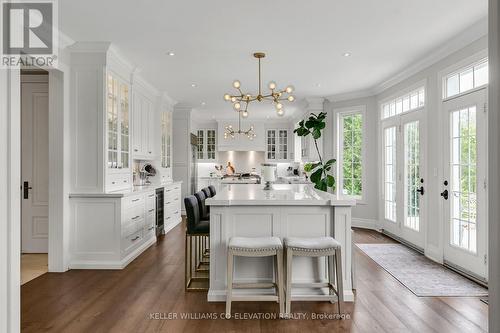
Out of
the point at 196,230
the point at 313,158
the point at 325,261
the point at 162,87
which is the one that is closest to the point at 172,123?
the point at 162,87

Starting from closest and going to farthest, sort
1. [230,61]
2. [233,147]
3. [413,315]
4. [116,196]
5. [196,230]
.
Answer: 1. [413,315]
2. [196,230]
3. [116,196]
4. [230,61]
5. [233,147]

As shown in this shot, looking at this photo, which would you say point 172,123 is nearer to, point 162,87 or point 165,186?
point 162,87

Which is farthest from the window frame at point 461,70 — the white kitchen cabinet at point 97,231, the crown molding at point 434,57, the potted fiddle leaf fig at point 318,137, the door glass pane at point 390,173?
the white kitchen cabinet at point 97,231

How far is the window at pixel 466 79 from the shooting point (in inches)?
141

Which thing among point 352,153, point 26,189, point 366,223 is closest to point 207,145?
point 352,153

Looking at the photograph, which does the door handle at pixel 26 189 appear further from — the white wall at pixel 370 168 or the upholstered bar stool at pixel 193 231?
the white wall at pixel 370 168

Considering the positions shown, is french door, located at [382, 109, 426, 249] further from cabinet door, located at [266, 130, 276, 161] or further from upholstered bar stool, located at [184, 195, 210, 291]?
cabinet door, located at [266, 130, 276, 161]

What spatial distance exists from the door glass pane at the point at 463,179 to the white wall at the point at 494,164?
10.6 ft

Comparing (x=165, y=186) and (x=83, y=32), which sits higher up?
(x=83, y=32)

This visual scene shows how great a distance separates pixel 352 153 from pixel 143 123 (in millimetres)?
4238

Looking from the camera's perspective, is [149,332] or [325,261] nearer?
[149,332]

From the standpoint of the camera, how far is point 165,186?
614cm

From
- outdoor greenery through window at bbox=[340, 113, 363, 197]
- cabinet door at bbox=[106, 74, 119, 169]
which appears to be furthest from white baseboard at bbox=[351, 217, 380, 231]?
cabinet door at bbox=[106, 74, 119, 169]

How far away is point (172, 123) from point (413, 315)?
6532 millimetres
